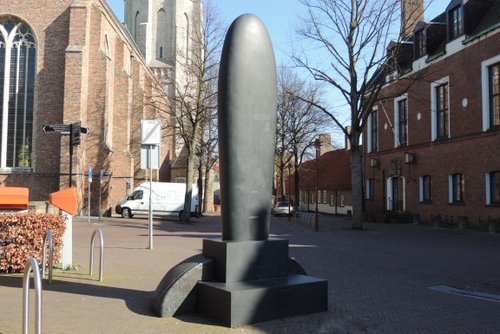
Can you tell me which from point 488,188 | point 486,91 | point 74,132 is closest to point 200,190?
point 488,188

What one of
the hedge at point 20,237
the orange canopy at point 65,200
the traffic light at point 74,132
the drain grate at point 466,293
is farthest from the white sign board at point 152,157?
the drain grate at point 466,293

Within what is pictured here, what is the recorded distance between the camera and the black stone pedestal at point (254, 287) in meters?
5.57

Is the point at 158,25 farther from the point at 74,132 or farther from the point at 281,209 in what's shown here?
the point at 74,132

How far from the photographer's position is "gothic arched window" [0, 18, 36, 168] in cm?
3086

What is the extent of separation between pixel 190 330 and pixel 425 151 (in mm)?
25707

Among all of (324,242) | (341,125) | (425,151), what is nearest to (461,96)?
(425,151)

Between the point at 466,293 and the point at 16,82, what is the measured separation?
3081 centimetres

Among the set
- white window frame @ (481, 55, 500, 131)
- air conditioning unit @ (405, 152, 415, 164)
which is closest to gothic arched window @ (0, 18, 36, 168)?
air conditioning unit @ (405, 152, 415, 164)

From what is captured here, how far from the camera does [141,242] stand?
15.9 meters

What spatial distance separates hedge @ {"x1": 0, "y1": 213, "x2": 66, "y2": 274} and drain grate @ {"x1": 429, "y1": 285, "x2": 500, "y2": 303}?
6.98 m

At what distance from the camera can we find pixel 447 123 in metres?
26.6

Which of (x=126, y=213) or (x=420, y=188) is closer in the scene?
(x=420, y=188)

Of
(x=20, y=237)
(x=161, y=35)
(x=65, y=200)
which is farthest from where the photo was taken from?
(x=161, y=35)

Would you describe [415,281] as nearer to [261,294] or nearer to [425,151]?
[261,294]
